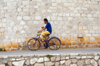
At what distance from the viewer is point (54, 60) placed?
5785mm

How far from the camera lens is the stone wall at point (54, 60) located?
5.54 meters

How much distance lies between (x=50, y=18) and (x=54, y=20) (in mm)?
271

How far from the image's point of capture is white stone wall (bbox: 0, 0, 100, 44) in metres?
8.41

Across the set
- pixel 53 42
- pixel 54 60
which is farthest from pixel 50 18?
pixel 54 60

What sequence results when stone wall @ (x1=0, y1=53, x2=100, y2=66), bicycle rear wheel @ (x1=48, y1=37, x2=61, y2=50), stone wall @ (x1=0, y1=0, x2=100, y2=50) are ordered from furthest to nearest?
stone wall @ (x1=0, y1=0, x2=100, y2=50) → bicycle rear wheel @ (x1=48, y1=37, x2=61, y2=50) → stone wall @ (x1=0, y1=53, x2=100, y2=66)

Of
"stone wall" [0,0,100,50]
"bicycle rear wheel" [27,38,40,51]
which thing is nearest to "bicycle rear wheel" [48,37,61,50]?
"bicycle rear wheel" [27,38,40,51]

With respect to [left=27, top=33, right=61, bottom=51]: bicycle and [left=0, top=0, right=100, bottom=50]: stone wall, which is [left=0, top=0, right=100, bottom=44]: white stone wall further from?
[left=27, top=33, right=61, bottom=51]: bicycle

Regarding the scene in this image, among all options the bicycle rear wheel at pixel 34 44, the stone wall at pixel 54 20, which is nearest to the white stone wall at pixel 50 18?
the stone wall at pixel 54 20

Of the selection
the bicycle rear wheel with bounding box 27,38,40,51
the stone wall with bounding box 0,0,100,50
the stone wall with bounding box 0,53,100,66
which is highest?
the stone wall with bounding box 0,0,100,50

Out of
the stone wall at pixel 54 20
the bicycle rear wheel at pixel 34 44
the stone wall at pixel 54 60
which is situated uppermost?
the stone wall at pixel 54 20

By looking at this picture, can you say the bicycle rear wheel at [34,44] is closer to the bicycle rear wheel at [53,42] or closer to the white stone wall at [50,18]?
the bicycle rear wheel at [53,42]

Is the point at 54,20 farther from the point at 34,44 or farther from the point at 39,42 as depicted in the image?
the point at 34,44

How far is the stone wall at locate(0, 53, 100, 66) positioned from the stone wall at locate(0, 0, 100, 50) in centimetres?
275

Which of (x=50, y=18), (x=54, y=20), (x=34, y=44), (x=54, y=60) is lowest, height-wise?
(x=54, y=60)
